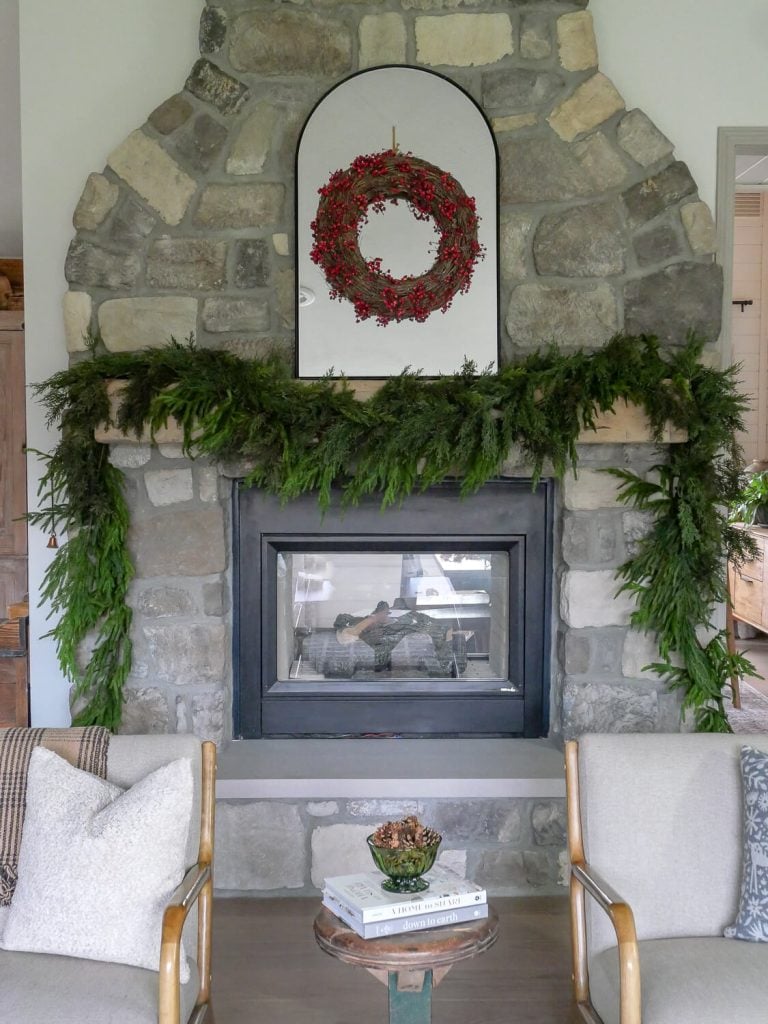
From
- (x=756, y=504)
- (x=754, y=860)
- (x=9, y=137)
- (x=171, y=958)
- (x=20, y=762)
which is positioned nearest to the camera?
(x=171, y=958)

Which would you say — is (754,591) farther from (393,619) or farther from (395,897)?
(395,897)

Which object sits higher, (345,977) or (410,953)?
(410,953)

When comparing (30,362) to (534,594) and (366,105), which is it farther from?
(534,594)

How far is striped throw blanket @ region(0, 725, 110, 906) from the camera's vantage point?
2.22m

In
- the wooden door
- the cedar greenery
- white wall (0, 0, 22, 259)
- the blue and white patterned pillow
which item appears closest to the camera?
the blue and white patterned pillow

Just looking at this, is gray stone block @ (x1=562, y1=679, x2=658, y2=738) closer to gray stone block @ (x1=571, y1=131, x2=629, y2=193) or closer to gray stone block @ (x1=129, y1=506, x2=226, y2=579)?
gray stone block @ (x1=129, y1=506, x2=226, y2=579)

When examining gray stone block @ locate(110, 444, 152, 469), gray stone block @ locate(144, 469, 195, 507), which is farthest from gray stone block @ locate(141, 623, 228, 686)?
gray stone block @ locate(110, 444, 152, 469)

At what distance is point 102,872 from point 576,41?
2828 mm

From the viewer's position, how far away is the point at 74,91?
338cm

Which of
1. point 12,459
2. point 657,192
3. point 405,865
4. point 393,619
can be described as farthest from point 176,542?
point 12,459

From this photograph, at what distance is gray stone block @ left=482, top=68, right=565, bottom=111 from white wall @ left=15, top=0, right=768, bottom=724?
0.25 meters

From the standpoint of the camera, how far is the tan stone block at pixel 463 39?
3.29 metres

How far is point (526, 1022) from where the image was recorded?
8.21 ft

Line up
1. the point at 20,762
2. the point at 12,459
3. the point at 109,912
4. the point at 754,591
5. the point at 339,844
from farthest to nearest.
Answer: the point at 754,591, the point at 12,459, the point at 339,844, the point at 20,762, the point at 109,912
